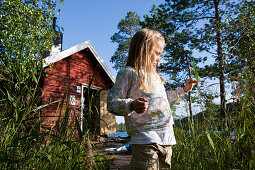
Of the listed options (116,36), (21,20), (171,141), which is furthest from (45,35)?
(116,36)

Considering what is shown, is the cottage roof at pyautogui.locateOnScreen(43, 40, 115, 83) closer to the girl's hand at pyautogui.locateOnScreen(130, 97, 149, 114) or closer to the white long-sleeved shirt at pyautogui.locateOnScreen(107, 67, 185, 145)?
the white long-sleeved shirt at pyautogui.locateOnScreen(107, 67, 185, 145)

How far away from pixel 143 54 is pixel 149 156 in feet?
2.29

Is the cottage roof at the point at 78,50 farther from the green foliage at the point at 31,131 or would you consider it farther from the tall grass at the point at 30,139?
the tall grass at the point at 30,139

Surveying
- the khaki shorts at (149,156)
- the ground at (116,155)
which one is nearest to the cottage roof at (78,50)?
the ground at (116,155)

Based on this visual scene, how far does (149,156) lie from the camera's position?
47.5 inches

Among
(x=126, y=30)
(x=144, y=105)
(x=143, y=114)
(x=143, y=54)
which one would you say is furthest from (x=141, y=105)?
(x=126, y=30)

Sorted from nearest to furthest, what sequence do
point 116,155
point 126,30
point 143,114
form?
point 143,114 < point 116,155 < point 126,30

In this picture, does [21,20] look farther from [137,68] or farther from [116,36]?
[116,36]

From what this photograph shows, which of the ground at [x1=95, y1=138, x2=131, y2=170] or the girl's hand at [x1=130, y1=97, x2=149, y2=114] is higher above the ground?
the girl's hand at [x1=130, y1=97, x2=149, y2=114]

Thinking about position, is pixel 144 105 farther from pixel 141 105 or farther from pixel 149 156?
pixel 149 156

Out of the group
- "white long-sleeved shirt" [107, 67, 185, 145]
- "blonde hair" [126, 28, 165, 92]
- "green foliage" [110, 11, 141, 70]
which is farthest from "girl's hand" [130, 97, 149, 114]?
"green foliage" [110, 11, 141, 70]

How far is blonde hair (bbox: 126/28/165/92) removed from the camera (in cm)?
139

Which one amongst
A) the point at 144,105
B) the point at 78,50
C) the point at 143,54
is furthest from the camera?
the point at 78,50

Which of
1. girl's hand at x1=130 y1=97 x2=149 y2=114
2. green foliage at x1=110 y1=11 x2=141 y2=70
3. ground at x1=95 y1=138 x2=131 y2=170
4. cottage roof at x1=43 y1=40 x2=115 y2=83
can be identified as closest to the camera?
girl's hand at x1=130 y1=97 x2=149 y2=114
